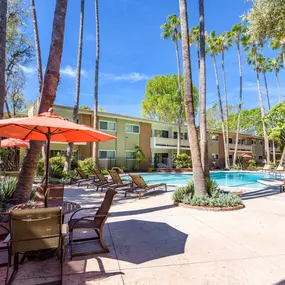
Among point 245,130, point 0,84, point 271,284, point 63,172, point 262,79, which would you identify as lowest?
point 271,284

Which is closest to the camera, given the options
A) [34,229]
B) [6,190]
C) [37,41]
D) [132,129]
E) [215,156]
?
[34,229]

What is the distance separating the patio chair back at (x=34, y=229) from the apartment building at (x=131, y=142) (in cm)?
1976

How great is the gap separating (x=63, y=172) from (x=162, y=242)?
41.4ft

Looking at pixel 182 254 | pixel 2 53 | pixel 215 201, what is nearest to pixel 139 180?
pixel 215 201

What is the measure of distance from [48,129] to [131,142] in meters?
23.4

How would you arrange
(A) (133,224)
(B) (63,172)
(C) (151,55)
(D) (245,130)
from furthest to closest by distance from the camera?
(D) (245,130)
(C) (151,55)
(B) (63,172)
(A) (133,224)

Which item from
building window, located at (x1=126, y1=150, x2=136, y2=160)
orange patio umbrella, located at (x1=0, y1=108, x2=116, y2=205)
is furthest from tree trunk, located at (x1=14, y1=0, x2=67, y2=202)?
building window, located at (x1=126, y1=150, x2=136, y2=160)

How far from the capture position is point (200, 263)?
3.76 metres

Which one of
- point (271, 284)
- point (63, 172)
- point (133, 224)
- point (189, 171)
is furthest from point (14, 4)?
point (189, 171)

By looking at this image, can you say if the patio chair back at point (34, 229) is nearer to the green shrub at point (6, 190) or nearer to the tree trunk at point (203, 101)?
the green shrub at point (6, 190)

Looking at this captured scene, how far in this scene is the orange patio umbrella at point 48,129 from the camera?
359 centimetres

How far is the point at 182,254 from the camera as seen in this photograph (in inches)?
161

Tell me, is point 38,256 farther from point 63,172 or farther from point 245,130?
point 245,130

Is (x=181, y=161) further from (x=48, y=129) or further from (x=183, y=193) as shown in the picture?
(x=48, y=129)
